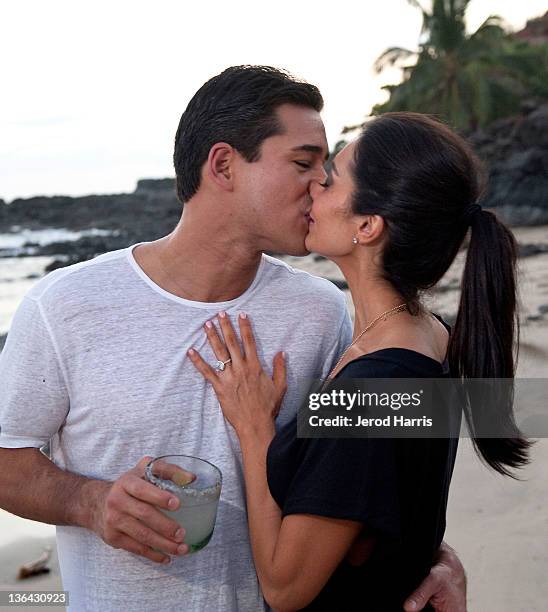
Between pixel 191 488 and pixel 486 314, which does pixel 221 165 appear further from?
pixel 191 488

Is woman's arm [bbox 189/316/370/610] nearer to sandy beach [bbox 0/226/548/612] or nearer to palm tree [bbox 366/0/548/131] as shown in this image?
sandy beach [bbox 0/226/548/612]

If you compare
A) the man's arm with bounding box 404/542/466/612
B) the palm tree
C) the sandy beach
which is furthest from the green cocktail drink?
the palm tree

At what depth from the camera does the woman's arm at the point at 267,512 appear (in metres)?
1.85

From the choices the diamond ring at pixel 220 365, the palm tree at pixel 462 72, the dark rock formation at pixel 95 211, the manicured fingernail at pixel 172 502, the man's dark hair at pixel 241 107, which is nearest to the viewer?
the manicured fingernail at pixel 172 502

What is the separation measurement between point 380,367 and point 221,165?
0.90 m

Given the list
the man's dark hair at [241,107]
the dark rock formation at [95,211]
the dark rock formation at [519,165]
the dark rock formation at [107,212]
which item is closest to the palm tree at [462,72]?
the dark rock formation at [519,165]

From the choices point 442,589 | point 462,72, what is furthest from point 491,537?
point 462,72

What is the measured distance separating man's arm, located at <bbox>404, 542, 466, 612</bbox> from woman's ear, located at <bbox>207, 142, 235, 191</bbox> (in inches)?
49.4

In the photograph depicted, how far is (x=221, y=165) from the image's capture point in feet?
8.08

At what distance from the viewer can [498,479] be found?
536cm

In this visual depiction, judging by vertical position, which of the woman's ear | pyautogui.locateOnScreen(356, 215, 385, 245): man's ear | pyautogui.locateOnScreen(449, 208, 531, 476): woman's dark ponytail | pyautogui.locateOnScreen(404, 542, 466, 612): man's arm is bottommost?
pyautogui.locateOnScreen(404, 542, 466, 612): man's arm

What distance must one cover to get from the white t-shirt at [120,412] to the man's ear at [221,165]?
0.42m

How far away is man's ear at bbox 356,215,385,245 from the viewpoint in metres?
2.16

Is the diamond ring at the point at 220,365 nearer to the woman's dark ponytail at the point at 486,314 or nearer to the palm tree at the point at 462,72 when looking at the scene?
the woman's dark ponytail at the point at 486,314
